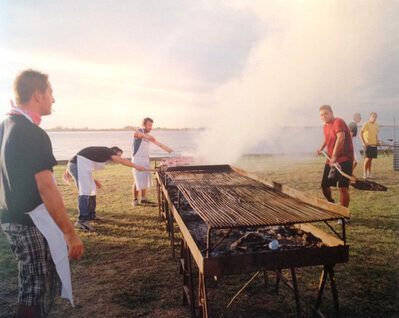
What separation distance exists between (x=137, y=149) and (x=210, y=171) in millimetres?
2425

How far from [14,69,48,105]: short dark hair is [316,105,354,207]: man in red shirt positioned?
4745 mm

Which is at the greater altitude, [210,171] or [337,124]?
[337,124]

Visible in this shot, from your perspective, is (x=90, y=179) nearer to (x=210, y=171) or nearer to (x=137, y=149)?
(x=137, y=149)

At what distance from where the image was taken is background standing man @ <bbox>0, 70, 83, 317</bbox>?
5.73ft

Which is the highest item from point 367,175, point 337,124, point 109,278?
point 337,124

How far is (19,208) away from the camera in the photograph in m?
1.81

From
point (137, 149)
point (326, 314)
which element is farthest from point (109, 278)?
point (137, 149)

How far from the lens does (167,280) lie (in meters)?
3.51

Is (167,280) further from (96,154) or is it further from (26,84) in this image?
(96,154)

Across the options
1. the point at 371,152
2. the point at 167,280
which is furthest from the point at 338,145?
the point at 371,152

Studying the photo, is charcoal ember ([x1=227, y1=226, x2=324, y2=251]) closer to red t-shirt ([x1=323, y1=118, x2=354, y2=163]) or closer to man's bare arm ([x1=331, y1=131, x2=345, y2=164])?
man's bare arm ([x1=331, y1=131, x2=345, y2=164])

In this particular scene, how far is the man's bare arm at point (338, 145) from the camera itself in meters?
4.92

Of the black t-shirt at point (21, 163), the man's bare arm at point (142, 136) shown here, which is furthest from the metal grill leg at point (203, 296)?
the man's bare arm at point (142, 136)

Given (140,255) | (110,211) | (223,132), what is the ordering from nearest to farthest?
(140,255)
(110,211)
(223,132)
